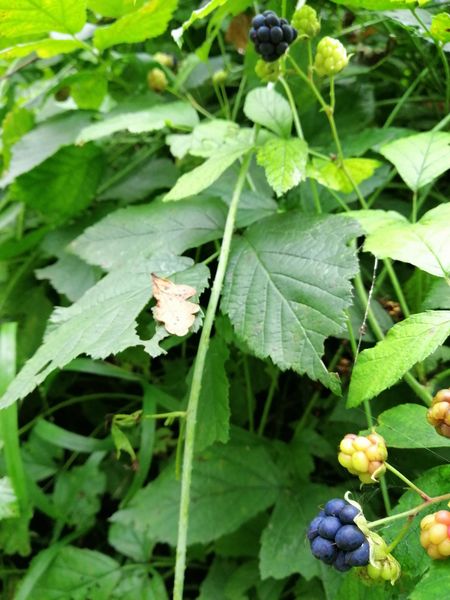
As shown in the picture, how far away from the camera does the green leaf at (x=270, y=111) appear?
2.91ft

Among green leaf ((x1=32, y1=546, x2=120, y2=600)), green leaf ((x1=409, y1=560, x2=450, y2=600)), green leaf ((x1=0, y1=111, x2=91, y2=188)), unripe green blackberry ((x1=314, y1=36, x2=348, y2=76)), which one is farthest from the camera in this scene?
green leaf ((x1=0, y1=111, x2=91, y2=188))

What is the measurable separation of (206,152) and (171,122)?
0.47 ft

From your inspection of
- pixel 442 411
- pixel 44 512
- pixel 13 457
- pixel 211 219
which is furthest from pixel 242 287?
pixel 44 512

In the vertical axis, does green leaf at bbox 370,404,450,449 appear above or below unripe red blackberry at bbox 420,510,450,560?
below

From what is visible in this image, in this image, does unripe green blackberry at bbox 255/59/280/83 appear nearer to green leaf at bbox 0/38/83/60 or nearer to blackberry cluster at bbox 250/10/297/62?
blackberry cluster at bbox 250/10/297/62

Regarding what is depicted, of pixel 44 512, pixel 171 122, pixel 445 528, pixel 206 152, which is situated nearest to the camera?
pixel 445 528

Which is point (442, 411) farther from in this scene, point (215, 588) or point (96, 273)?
point (96, 273)

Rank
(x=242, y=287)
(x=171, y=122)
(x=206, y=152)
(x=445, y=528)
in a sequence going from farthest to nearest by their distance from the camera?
(x=171, y=122)
(x=206, y=152)
(x=242, y=287)
(x=445, y=528)

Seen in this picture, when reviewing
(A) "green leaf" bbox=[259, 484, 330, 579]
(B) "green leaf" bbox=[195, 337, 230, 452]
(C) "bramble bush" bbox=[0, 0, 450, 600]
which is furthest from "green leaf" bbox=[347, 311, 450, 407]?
(A) "green leaf" bbox=[259, 484, 330, 579]

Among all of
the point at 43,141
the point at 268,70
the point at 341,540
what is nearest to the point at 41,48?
the point at 43,141

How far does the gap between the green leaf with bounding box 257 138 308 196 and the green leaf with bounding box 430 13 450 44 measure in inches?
9.2

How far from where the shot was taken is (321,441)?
3.28ft

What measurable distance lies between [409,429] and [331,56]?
1.59ft

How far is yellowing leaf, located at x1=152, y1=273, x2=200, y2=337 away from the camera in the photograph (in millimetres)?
725
